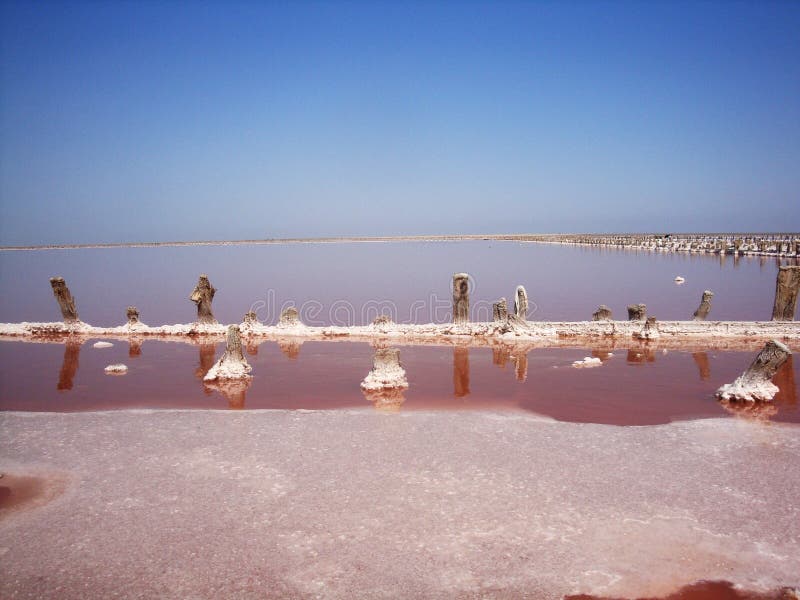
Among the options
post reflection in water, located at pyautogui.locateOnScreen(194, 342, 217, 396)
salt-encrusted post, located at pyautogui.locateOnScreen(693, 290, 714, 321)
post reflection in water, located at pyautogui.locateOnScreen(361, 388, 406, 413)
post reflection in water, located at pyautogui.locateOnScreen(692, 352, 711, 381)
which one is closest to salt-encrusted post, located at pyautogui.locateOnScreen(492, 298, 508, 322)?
post reflection in water, located at pyautogui.locateOnScreen(692, 352, 711, 381)

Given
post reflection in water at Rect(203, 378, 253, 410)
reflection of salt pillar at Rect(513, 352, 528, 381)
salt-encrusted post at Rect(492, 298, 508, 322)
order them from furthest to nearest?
salt-encrusted post at Rect(492, 298, 508, 322), reflection of salt pillar at Rect(513, 352, 528, 381), post reflection in water at Rect(203, 378, 253, 410)

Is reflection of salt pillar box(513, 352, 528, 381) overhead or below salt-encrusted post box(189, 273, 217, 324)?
below

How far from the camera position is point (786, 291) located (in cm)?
1599

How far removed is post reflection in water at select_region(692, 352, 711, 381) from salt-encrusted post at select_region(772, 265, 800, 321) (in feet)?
13.1

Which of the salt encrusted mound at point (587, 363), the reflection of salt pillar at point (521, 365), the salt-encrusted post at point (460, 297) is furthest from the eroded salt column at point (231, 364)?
the salt encrusted mound at point (587, 363)

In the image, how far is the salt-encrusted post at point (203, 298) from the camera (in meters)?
17.0

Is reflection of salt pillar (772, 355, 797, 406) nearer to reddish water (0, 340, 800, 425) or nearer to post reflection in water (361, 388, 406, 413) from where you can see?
reddish water (0, 340, 800, 425)

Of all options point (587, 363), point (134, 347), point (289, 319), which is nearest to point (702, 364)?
point (587, 363)

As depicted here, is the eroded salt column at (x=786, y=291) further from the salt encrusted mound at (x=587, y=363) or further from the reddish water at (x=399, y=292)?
the salt encrusted mound at (x=587, y=363)

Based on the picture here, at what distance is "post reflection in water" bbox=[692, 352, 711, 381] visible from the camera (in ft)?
39.4

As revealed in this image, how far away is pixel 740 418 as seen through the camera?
8.95m

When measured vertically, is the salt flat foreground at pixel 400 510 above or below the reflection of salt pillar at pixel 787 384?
above

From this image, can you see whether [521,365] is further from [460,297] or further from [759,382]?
[759,382]

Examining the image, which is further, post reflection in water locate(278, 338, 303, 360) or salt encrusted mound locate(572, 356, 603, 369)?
post reflection in water locate(278, 338, 303, 360)
